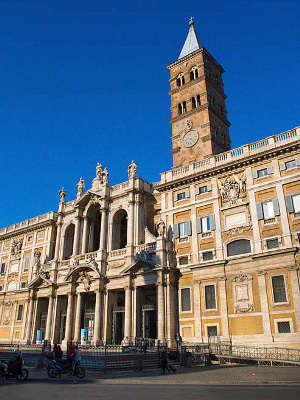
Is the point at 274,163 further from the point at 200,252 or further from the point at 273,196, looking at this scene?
the point at 200,252

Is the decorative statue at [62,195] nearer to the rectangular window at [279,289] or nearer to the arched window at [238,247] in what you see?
the arched window at [238,247]

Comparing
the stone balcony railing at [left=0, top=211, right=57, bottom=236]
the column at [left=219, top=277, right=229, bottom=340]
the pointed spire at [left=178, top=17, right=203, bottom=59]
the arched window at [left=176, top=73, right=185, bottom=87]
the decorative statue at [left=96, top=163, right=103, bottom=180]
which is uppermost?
the pointed spire at [left=178, top=17, right=203, bottom=59]

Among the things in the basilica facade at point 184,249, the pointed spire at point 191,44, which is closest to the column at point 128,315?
the basilica facade at point 184,249

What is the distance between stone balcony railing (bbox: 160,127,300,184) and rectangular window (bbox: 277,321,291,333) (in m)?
14.1

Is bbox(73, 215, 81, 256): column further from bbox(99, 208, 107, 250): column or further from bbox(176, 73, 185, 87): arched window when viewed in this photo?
bbox(176, 73, 185, 87): arched window

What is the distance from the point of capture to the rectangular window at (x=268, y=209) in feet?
96.2

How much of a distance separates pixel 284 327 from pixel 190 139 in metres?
23.5

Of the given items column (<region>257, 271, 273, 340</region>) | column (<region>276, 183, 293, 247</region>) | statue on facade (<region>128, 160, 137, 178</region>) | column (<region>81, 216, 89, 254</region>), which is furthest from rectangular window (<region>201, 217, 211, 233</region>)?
column (<region>81, 216, 89, 254</region>)

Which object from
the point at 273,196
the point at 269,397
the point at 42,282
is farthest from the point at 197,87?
the point at 269,397

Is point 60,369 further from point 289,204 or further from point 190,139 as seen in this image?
point 190,139

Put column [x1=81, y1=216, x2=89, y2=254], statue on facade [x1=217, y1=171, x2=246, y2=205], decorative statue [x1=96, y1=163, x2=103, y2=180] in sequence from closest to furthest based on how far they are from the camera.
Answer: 1. statue on facade [x1=217, y1=171, x2=246, y2=205]
2. column [x1=81, y1=216, x2=89, y2=254]
3. decorative statue [x1=96, y1=163, x2=103, y2=180]

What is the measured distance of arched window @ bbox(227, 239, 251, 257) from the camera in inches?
1180

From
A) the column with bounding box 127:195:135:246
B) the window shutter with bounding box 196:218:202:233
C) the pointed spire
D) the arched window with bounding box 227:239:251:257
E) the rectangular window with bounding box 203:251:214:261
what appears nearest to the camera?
the arched window with bounding box 227:239:251:257

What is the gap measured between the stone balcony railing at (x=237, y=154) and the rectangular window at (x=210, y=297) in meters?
11.2
